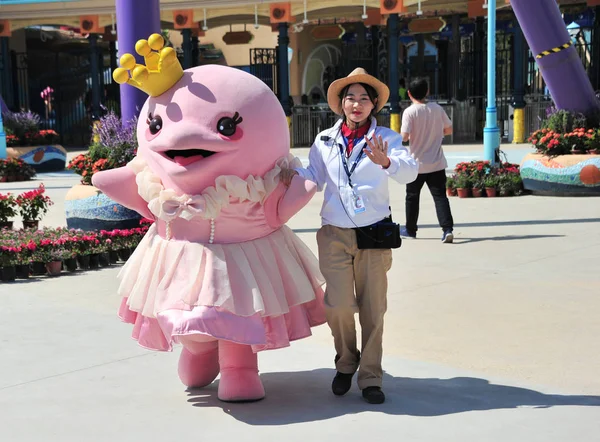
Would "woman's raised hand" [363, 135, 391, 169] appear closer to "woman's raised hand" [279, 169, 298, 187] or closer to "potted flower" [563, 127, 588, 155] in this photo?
"woman's raised hand" [279, 169, 298, 187]

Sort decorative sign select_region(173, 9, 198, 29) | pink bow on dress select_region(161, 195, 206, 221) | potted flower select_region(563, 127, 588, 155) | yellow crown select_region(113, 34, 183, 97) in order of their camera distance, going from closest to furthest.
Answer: pink bow on dress select_region(161, 195, 206, 221)
yellow crown select_region(113, 34, 183, 97)
potted flower select_region(563, 127, 588, 155)
decorative sign select_region(173, 9, 198, 29)

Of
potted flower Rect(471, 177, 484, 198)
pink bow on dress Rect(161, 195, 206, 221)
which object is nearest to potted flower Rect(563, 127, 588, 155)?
potted flower Rect(471, 177, 484, 198)

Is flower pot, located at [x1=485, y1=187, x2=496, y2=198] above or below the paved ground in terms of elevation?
above

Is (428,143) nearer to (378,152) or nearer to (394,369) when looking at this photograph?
(394,369)

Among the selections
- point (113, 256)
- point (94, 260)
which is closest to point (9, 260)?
point (94, 260)

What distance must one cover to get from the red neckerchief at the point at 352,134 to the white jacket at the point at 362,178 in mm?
22

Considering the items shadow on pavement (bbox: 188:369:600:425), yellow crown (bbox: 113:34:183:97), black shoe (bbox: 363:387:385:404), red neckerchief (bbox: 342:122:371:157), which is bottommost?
shadow on pavement (bbox: 188:369:600:425)

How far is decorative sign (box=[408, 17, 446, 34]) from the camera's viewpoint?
27.7m

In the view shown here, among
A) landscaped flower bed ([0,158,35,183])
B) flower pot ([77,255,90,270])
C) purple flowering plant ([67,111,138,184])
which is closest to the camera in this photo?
flower pot ([77,255,90,270])

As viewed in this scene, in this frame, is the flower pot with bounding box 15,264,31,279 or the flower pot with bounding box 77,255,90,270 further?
the flower pot with bounding box 77,255,90,270

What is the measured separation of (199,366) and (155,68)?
1549mm

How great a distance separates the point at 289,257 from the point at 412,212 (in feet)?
16.4

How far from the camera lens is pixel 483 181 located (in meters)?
13.3

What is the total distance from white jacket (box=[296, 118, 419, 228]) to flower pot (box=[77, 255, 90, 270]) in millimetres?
4445
